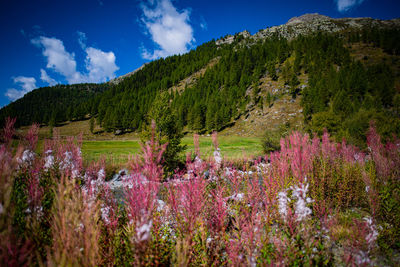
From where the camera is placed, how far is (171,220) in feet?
11.6

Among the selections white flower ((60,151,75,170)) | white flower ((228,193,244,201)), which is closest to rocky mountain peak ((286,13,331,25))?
white flower ((228,193,244,201))

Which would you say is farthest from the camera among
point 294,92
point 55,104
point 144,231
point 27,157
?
point 55,104

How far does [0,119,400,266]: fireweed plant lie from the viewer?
1.55m

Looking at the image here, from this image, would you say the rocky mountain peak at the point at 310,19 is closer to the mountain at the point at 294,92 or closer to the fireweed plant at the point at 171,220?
the mountain at the point at 294,92

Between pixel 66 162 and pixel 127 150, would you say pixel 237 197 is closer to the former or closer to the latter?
pixel 66 162

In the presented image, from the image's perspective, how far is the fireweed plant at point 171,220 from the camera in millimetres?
1554

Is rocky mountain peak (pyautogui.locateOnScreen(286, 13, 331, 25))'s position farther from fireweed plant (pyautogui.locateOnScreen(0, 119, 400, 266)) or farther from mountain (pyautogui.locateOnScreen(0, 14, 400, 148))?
fireweed plant (pyautogui.locateOnScreen(0, 119, 400, 266))

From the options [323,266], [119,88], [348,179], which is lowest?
[323,266]

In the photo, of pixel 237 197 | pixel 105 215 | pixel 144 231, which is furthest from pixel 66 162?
pixel 237 197

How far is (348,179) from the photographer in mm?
5324

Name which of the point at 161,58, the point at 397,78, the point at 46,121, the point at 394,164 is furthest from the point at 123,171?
the point at 161,58

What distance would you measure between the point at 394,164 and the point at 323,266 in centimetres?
571

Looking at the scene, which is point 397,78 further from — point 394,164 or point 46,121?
point 46,121

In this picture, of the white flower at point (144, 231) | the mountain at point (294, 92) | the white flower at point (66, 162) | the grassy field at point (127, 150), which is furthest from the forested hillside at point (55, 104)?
the white flower at point (144, 231)
